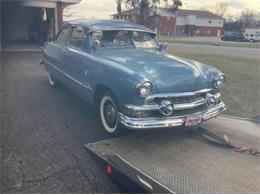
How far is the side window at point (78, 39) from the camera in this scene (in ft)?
15.5

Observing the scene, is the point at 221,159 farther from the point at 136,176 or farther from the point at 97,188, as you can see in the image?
the point at 97,188

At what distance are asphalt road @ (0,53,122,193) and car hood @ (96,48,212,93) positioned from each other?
1199 mm

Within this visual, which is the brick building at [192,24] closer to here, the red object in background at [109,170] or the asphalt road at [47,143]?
the asphalt road at [47,143]

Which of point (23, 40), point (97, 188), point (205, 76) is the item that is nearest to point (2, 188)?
point (97, 188)

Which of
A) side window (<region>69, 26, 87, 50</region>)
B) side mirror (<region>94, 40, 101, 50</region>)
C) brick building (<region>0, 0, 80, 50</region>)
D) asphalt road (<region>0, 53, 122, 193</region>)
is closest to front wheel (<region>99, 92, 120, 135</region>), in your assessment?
asphalt road (<region>0, 53, 122, 193</region>)

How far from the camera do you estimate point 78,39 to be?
4961mm

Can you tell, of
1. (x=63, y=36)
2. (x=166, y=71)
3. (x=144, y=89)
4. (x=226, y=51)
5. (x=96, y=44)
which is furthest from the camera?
(x=226, y=51)

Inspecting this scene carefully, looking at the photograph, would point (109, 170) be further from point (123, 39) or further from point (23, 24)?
point (23, 24)

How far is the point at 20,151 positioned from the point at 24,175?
61 cm

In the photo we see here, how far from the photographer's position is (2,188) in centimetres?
271

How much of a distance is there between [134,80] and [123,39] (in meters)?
1.80

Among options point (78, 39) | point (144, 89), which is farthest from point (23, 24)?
point (144, 89)

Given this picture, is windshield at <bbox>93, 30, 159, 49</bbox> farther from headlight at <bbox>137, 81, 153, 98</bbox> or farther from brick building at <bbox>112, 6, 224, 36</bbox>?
brick building at <bbox>112, 6, 224, 36</bbox>

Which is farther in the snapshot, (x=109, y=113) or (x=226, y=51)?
(x=226, y=51)
